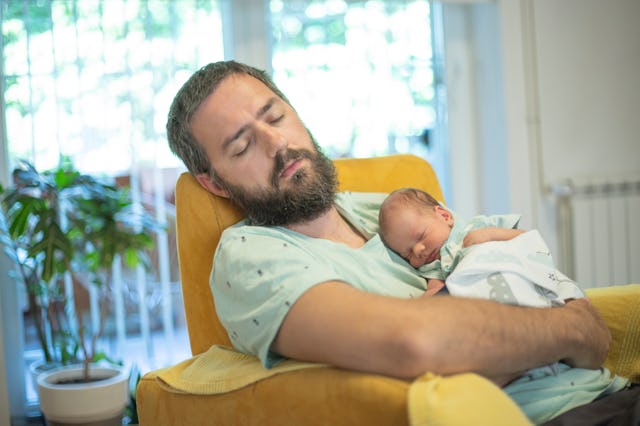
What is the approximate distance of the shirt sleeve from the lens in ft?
4.08

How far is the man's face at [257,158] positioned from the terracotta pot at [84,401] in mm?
1087

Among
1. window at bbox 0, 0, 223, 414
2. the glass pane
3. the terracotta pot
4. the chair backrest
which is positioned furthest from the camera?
the glass pane

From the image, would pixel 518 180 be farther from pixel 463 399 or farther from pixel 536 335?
A: pixel 463 399

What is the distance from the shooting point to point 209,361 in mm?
1439

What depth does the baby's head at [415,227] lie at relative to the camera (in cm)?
155

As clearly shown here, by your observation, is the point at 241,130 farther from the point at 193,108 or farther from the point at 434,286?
the point at 434,286

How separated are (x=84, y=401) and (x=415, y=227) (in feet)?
4.61

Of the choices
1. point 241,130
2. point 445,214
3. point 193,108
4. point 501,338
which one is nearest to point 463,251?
point 445,214

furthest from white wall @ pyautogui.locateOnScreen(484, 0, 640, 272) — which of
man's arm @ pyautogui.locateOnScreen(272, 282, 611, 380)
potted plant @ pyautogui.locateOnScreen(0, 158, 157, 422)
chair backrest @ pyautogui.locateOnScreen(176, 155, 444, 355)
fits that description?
man's arm @ pyautogui.locateOnScreen(272, 282, 611, 380)

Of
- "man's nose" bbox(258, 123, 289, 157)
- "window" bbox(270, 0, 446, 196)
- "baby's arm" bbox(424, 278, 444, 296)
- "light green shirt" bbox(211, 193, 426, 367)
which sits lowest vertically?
"baby's arm" bbox(424, 278, 444, 296)

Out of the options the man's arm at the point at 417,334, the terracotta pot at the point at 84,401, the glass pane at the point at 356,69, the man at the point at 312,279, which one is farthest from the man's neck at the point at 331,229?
the glass pane at the point at 356,69

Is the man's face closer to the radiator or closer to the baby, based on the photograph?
the baby

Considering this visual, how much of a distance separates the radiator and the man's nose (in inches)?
75.0

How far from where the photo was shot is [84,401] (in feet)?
7.71
